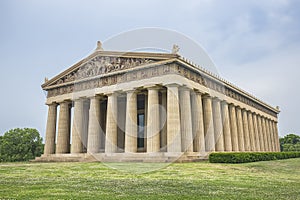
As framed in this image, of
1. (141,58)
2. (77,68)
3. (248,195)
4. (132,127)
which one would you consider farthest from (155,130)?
(248,195)

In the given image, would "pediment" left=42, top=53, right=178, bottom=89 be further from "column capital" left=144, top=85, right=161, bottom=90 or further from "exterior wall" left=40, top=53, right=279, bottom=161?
"column capital" left=144, top=85, right=161, bottom=90

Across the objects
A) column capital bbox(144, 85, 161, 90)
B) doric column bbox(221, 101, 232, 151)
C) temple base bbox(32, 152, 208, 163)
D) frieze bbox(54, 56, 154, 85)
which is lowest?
temple base bbox(32, 152, 208, 163)

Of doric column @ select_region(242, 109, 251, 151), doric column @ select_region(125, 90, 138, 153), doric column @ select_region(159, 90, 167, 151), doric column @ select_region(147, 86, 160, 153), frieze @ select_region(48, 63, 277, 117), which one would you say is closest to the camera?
doric column @ select_region(147, 86, 160, 153)

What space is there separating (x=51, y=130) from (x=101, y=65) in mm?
14628

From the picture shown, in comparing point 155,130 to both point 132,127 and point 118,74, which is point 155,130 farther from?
point 118,74

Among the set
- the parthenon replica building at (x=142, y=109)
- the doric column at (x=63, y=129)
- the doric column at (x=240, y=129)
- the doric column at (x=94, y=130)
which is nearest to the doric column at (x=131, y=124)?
the parthenon replica building at (x=142, y=109)

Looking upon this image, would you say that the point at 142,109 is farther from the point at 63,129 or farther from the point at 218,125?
the point at 63,129

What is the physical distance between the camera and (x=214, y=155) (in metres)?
28.5

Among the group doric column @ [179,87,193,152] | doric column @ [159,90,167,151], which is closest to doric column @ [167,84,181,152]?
doric column @ [179,87,193,152]

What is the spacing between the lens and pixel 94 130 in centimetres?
3859

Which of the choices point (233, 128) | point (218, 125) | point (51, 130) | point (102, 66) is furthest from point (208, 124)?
point (51, 130)

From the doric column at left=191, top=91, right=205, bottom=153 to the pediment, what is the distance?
7666 mm

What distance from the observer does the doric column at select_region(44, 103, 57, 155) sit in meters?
44.3

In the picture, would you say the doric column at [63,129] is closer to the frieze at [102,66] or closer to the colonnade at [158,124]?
the colonnade at [158,124]
